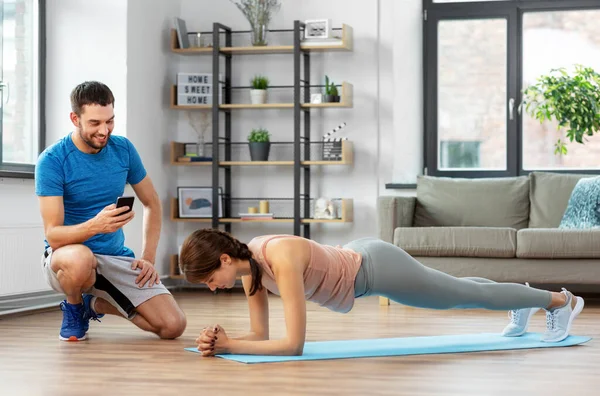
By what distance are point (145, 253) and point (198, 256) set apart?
39.4 inches

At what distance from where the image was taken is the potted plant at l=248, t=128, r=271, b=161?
6.59 meters

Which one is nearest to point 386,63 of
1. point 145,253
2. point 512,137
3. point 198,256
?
point 512,137

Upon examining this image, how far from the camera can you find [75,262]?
12.2ft

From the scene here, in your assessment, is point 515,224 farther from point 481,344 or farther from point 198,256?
point 198,256

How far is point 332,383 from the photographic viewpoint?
9.20ft

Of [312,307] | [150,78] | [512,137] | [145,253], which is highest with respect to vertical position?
[150,78]

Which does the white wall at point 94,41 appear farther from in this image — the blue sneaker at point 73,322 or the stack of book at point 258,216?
the blue sneaker at point 73,322

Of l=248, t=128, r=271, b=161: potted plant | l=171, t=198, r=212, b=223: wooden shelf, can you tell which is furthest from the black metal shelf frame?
l=248, t=128, r=271, b=161: potted plant

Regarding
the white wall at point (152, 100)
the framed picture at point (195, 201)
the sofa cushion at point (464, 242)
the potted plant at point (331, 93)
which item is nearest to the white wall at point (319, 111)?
the white wall at point (152, 100)

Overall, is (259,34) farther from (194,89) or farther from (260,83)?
(194,89)

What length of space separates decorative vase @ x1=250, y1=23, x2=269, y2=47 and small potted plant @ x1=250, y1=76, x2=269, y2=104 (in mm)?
251

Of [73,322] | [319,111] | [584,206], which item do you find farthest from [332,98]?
[73,322]

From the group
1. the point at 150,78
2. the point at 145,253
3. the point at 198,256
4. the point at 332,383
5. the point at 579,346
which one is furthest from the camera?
the point at 150,78

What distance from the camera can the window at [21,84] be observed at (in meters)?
5.46
